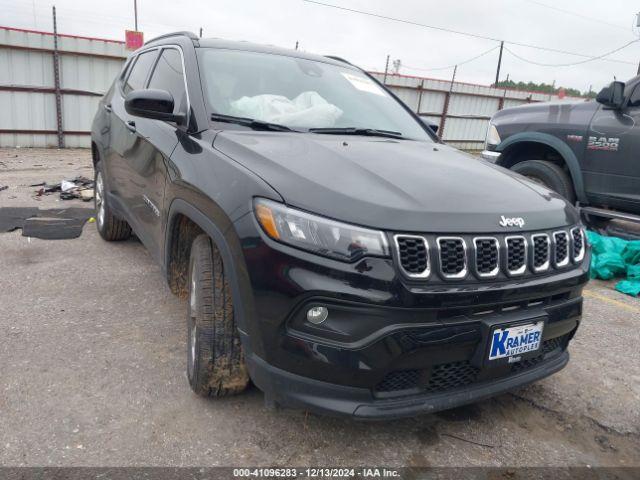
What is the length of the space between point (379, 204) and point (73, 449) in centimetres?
157

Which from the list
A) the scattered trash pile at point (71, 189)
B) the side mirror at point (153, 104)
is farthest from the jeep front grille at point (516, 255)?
the scattered trash pile at point (71, 189)

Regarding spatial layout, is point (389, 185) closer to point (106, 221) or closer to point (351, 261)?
point (351, 261)

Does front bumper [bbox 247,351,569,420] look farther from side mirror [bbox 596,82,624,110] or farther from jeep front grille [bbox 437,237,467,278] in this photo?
side mirror [bbox 596,82,624,110]

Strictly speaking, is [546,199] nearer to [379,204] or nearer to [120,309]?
[379,204]

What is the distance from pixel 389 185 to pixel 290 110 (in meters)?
1.04

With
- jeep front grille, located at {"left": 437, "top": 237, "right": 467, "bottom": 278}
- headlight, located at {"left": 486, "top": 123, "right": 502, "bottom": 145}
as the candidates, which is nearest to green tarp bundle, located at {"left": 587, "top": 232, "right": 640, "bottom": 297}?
headlight, located at {"left": 486, "top": 123, "right": 502, "bottom": 145}

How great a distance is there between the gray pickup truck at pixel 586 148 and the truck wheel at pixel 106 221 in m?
4.30

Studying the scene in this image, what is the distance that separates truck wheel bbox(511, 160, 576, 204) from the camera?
5.51 m

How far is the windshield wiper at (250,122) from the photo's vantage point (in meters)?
2.61

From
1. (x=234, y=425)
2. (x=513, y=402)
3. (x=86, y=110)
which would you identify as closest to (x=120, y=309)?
Answer: (x=234, y=425)

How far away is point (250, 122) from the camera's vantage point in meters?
2.62

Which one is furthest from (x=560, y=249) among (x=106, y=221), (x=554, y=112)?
(x=554, y=112)

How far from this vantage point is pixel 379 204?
187 centimetres

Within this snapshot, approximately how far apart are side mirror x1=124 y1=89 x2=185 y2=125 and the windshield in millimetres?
198
